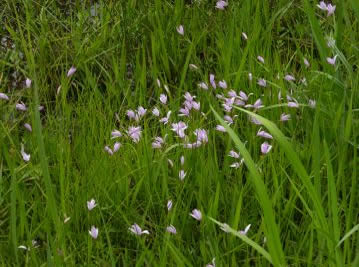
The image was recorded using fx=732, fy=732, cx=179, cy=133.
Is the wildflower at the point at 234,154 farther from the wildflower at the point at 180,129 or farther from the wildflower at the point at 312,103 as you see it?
the wildflower at the point at 312,103

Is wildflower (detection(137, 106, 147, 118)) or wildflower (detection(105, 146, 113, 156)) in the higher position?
wildflower (detection(137, 106, 147, 118))

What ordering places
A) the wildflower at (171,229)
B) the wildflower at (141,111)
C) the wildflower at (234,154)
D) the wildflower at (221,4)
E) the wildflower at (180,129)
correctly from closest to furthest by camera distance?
the wildflower at (171,229) < the wildflower at (234,154) < the wildflower at (180,129) < the wildflower at (141,111) < the wildflower at (221,4)

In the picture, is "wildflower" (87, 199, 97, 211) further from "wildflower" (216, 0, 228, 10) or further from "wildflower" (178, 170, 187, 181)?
"wildflower" (216, 0, 228, 10)

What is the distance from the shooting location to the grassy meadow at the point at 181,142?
1813 millimetres

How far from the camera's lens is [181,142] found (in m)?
2.30

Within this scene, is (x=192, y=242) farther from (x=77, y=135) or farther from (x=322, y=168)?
(x=77, y=135)

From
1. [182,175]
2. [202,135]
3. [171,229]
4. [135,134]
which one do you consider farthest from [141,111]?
[171,229]

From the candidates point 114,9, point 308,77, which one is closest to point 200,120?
point 308,77

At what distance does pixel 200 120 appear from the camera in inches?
91.9

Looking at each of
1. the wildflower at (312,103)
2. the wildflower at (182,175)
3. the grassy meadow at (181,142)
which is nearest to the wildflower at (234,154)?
the grassy meadow at (181,142)

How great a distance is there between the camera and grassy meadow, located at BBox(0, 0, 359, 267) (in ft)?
5.95

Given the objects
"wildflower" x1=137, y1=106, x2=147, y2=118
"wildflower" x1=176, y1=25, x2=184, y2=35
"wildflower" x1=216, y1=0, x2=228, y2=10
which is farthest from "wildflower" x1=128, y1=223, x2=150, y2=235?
"wildflower" x1=216, y1=0, x2=228, y2=10

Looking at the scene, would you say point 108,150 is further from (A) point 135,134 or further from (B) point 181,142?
(B) point 181,142

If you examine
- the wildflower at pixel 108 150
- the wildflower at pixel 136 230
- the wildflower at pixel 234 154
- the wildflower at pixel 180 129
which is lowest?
the wildflower at pixel 108 150
